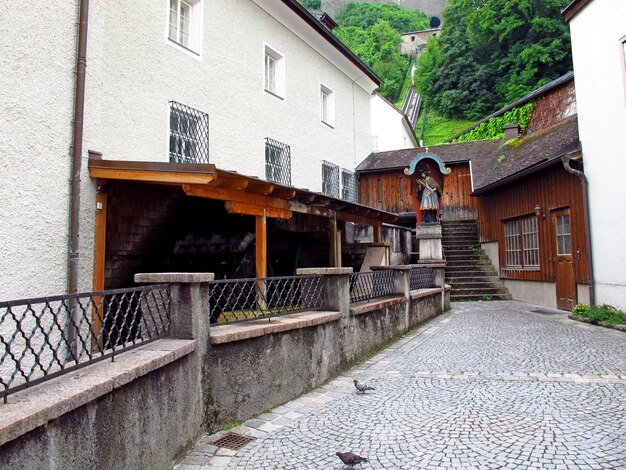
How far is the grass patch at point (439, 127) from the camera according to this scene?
1620 inches

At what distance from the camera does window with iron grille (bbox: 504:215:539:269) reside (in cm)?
1357

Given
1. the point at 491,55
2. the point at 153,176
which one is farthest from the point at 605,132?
the point at 491,55

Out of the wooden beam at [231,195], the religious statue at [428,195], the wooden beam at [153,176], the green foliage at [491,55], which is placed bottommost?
the wooden beam at [231,195]

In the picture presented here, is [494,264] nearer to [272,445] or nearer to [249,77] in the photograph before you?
[249,77]

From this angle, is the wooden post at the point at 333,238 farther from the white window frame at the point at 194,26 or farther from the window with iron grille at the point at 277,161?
the white window frame at the point at 194,26

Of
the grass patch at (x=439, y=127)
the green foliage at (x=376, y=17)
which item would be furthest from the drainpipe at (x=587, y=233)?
the green foliage at (x=376, y=17)

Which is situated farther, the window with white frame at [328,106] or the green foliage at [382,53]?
the green foliage at [382,53]

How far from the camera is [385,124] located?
27203 mm

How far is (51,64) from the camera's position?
20.6 ft

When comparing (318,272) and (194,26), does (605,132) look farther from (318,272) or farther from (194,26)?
(194,26)

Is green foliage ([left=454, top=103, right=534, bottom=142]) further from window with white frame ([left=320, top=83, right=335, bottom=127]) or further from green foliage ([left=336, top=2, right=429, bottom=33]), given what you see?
green foliage ([left=336, top=2, right=429, bottom=33])

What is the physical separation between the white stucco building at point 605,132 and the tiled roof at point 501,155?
106 cm

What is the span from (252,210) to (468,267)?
10.7 meters

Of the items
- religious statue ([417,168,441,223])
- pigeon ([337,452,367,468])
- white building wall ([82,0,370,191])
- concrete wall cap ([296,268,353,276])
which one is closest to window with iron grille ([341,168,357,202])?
white building wall ([82,0,370,191])
